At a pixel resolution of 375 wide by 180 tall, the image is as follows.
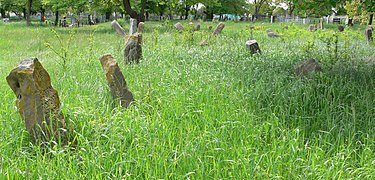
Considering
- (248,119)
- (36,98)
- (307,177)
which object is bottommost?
(307,177)

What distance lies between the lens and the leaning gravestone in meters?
3.31

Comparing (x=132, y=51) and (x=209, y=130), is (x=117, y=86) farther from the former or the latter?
(x=132, y=51)

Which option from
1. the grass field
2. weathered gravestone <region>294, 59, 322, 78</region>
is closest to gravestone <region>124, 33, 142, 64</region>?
the grass field

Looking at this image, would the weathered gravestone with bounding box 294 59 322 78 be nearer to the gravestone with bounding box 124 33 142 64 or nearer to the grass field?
the grass field

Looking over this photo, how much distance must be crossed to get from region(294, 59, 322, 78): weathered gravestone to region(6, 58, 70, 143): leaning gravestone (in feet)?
14.1

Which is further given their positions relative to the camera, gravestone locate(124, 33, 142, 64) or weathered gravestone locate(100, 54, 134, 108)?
gravestone locate(124, 33, 142, 64)

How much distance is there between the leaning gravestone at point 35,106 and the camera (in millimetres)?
3311

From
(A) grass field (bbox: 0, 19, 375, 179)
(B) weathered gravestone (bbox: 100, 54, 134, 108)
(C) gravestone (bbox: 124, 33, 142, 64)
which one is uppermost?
(C) gravestone (bbox: 124, 33, 142, 64)

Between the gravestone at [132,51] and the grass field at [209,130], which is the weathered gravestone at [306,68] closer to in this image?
the grass field at [209,130]

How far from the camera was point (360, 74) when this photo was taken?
6.05 metres

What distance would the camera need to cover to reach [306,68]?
6.05 m

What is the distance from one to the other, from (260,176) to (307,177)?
0.42 meters

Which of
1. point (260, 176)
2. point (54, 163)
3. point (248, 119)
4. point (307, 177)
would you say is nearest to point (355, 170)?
point (307, 177)

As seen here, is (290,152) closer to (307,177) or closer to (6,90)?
(307,177)
